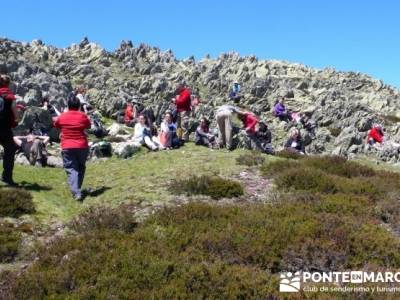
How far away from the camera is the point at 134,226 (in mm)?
11516

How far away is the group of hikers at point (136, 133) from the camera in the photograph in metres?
14.4

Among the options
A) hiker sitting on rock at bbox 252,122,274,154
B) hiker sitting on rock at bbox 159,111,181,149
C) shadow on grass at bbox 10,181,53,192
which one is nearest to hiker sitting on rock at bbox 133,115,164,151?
hiker sitting on rock at bbox 159,111,181,149

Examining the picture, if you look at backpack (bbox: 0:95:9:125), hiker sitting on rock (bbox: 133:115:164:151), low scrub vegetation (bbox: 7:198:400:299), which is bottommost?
low scrub vegetation (bbox: 7:198:400:299)

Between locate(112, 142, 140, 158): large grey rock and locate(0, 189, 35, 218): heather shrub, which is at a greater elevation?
locate(112, 142, 140, 158): large grey rock

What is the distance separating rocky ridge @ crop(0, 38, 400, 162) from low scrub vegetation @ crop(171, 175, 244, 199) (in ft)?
58.1

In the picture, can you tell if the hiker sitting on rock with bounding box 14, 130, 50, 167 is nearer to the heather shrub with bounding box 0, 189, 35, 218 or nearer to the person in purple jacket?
the heather shrub with bounding box 0, 189, 35, 218

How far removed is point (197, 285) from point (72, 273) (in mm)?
2080

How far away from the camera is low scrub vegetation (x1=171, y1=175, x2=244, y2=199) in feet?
47.4

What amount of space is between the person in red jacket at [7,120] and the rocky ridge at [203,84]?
15505 mm

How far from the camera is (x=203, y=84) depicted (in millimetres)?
68500

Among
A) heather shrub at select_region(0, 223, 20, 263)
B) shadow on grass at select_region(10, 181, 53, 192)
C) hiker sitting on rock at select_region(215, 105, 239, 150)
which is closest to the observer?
heather shrub at select_region(0, 223, 20, 263)

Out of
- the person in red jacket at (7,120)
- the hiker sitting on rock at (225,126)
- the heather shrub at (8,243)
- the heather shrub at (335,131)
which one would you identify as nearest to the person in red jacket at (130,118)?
the hiker sitting on rock at (225,126)

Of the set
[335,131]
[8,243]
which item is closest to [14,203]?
[8,243]

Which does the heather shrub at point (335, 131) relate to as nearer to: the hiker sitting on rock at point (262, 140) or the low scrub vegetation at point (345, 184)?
the hiker sitting on rock at point (262, 140)
